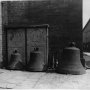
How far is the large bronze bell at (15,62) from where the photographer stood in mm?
6933

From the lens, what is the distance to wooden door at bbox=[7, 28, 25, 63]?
7320 millimetres

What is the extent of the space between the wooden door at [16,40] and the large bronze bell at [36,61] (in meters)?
0.79

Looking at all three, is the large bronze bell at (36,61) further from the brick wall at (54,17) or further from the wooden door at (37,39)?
the brick wall at (54,17)

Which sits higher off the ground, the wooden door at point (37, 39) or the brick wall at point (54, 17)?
the brick wall at point (54, 17)

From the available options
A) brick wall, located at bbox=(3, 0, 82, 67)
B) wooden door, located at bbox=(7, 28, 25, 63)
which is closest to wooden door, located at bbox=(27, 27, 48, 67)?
wooden door, located at bbox=(7, 28, 25, 63)

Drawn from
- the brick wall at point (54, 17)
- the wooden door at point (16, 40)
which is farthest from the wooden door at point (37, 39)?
the brick wall at point (54, 17)

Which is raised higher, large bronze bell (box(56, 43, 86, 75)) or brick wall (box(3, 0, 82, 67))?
brick wall (box(3, 0, 82, 67))

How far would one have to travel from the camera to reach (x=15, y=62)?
6957 millimetres

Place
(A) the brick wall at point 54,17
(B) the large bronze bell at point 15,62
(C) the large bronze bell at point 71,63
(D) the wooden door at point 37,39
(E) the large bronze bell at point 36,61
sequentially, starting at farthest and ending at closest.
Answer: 1. (A) the brick wall at point 54,17
2. (D) the wooden door at point 37,39
3. (B) the large bronze bell at point 15,62
4. (E) the large bronze bell at point 36,61
5. (C) the large bronze bell at point 71,63

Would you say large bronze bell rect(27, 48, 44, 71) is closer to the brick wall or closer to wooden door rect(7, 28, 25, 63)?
wooden door rect(7, 28, 25, 63)

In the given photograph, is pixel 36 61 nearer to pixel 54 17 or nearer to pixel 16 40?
pixel 16 40

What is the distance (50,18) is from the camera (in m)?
7.46

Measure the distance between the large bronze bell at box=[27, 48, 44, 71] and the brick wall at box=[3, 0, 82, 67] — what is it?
92 centimetres

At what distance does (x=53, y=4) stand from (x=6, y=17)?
252cm
